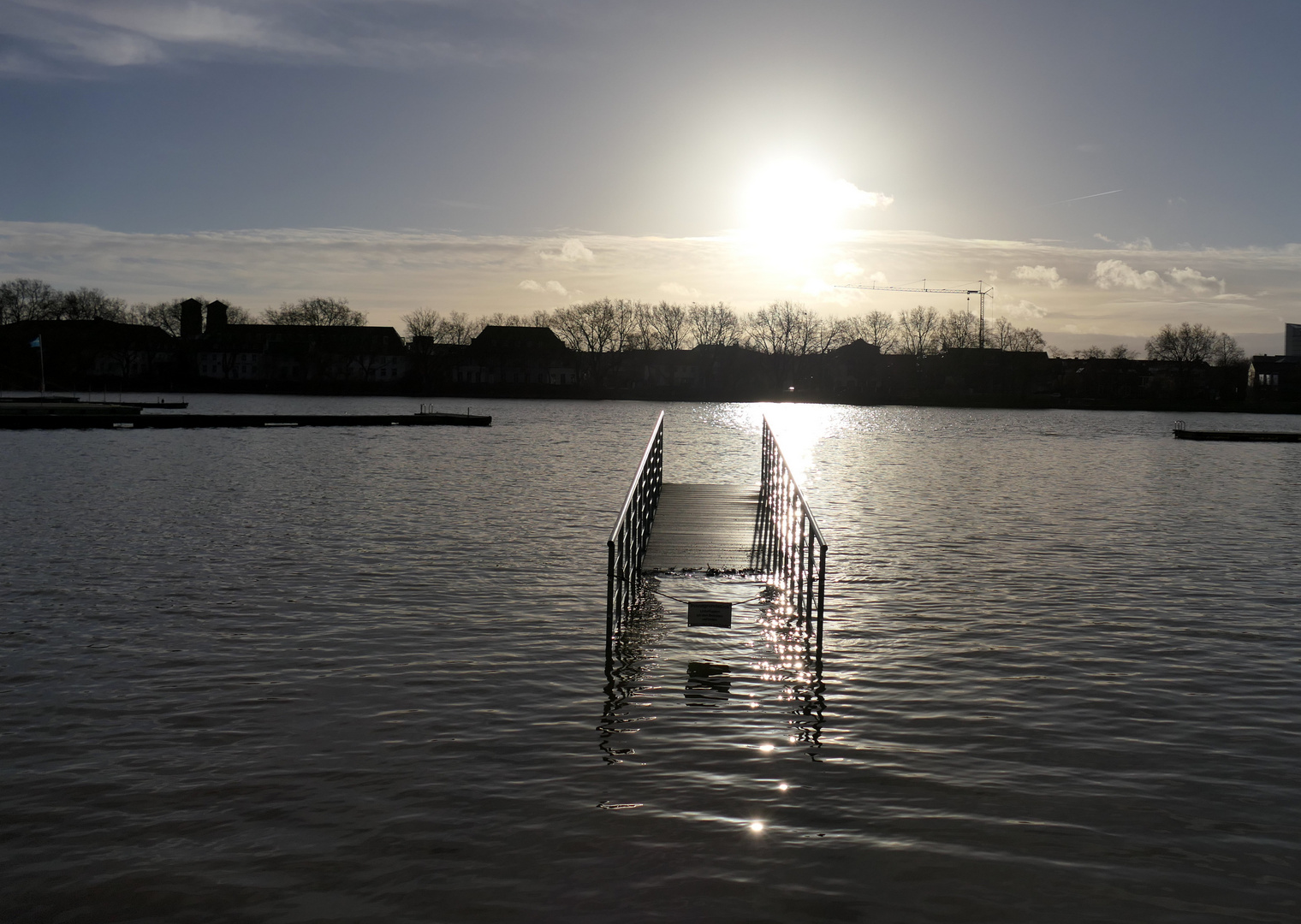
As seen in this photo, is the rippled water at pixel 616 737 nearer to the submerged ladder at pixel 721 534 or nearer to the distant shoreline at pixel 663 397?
the submerged ladder at pixel 721 534

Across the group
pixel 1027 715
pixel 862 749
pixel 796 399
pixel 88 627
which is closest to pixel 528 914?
pixel 862 749

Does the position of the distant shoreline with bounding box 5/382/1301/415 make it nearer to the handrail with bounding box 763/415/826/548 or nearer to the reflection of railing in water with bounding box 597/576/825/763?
the handrail with bounding box 763/415/826/548

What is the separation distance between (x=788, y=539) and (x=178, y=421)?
60.5 metres

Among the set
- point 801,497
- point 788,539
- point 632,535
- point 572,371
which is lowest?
point 788,539

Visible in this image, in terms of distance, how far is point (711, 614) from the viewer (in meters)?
12.0

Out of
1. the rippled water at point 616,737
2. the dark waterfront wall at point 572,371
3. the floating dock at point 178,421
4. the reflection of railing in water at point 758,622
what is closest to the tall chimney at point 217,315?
the dark waterfront wall at point 572,371

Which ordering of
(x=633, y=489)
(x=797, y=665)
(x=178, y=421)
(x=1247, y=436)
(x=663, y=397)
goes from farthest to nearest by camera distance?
(x=663, y=397) < (x=1247, y=436) < (x=178, y=421) < (x=633, y=489) < (x=797, y=665)

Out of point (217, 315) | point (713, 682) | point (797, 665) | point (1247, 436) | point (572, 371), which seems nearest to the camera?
point (713, 682)

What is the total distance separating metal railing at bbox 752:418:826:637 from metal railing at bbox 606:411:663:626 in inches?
79.1

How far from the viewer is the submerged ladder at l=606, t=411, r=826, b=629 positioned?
12.9 m

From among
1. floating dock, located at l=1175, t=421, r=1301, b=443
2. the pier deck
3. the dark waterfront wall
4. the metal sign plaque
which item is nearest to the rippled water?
the metal sign plaque

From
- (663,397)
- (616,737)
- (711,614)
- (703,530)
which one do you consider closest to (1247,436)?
(703,530)

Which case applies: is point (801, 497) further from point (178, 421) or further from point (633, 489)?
point (178, 421)

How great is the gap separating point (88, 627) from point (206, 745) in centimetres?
512
